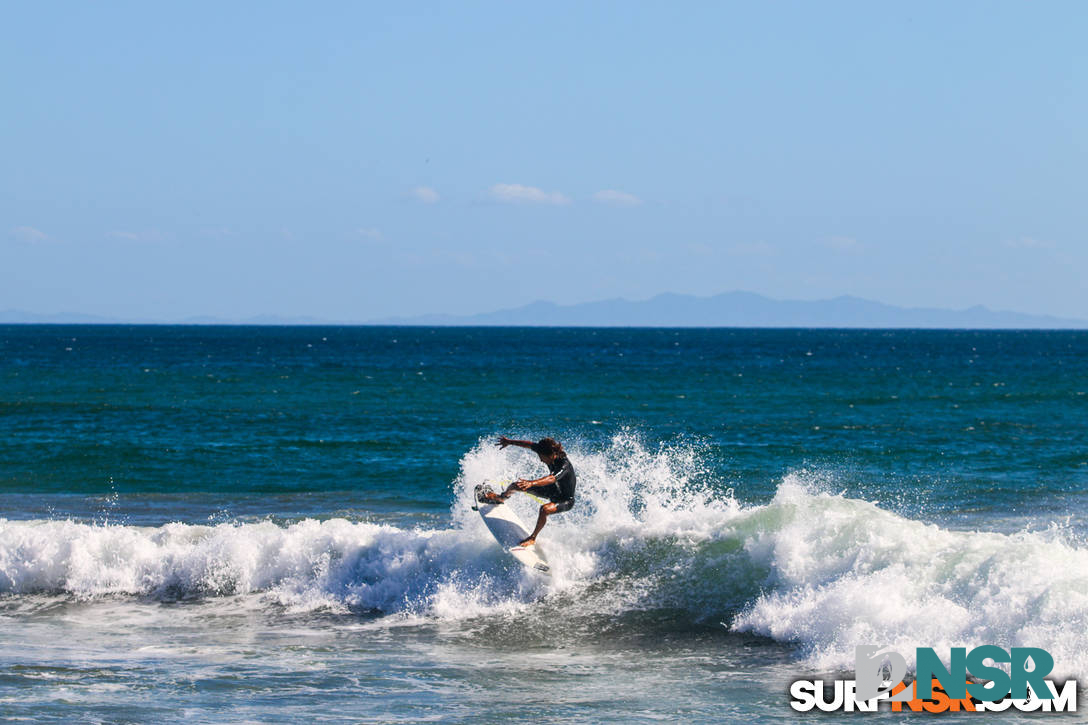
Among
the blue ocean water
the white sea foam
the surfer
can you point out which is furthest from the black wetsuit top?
the blue ocean water

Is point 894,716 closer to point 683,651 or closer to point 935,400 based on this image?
point 683,651

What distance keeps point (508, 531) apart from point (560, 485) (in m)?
1.19

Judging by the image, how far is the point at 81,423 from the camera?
1490 inches

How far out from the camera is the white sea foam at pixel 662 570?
42.1ft

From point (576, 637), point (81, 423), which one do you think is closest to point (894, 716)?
point (576, 637)

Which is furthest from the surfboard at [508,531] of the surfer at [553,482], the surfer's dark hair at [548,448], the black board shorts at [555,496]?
the surfer's dark hair at [548,448]

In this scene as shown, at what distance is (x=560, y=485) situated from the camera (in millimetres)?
14625

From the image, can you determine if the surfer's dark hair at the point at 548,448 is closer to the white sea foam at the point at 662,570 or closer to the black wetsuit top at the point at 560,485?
the black wetsuit top at the point at 560,485

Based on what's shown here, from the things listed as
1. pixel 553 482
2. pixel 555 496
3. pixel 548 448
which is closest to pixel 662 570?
pixel 555 496

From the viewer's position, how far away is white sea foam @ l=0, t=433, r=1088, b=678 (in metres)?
12.8

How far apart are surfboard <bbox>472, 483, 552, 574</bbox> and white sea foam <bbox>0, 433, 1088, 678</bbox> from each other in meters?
0.27

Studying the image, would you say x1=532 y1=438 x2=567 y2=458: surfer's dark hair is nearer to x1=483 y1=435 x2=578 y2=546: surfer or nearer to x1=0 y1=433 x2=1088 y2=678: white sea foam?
x1=483 y1=435 x2=578 y2=546: surfer

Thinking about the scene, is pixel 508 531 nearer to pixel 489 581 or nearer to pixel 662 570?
pixel 489 581

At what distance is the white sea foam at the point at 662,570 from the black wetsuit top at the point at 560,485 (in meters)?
1.21
